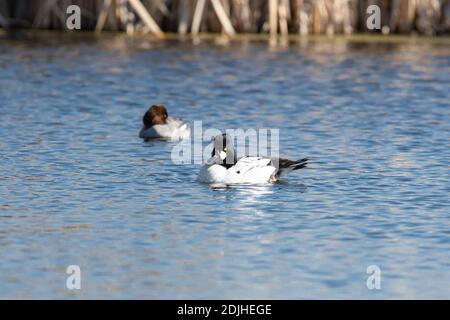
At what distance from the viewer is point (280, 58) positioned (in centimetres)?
2841

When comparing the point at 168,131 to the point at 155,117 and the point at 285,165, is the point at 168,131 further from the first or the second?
the point at 285,165

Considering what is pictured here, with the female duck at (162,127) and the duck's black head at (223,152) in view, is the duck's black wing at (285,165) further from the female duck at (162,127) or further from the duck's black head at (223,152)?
the female duck at (162,127)

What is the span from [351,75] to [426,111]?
4.56m

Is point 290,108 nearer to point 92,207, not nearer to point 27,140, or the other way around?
point 27,140

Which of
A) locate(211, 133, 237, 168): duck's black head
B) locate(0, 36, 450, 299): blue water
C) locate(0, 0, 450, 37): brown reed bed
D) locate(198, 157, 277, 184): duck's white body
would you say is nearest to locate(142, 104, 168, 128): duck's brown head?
locate(0, 36, 450, 299): blue water

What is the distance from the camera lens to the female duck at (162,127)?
1897cm

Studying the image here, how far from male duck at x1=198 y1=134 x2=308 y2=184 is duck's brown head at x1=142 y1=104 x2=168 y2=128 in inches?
161

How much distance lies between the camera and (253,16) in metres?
31.0

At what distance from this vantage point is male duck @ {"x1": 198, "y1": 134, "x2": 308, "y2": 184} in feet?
49.2

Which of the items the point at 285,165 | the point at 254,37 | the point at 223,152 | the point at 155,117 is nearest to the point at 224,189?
the point at 223,152

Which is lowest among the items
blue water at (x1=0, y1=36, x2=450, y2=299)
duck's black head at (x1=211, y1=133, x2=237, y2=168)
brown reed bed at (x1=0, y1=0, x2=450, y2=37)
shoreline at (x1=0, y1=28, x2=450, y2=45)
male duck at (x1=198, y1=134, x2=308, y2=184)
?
blue water at (x1=0, y1=36, x2=450, y2=299)

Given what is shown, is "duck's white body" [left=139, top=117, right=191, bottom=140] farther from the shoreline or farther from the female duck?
the shoreline

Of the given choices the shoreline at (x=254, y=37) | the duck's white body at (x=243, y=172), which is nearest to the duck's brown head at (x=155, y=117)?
the duck's white body at (x=243, y=172)

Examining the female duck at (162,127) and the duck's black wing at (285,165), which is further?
the female duck at (162,127)
